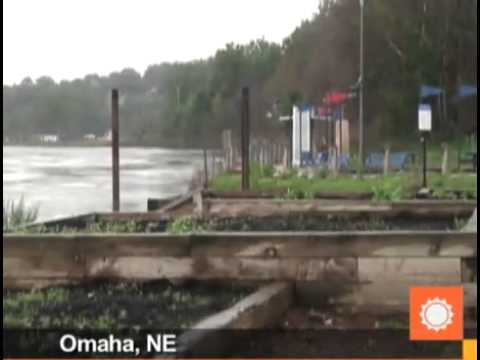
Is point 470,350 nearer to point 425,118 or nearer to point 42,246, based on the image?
point 425,118

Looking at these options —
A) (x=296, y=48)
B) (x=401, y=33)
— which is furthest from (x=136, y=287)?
(x=401, y=33)

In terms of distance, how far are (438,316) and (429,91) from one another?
117 centimetres

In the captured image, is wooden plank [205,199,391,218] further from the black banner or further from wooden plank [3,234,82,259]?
the black banner

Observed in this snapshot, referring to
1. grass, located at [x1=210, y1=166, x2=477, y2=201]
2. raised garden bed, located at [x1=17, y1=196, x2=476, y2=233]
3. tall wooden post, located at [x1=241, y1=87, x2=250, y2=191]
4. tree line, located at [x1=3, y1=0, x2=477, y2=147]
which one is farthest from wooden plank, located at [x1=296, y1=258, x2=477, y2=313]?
grass, located at [x1=210, y1=166, x2=477, y2=201]

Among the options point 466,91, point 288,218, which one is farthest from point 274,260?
point 288,218

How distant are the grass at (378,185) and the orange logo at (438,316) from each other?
10.8 ft

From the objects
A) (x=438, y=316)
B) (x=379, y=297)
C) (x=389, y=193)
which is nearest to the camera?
(x=438, y=316)

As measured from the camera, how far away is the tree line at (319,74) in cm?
280

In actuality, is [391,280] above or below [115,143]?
below

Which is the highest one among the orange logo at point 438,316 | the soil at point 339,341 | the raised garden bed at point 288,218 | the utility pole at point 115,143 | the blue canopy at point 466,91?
the blue canopy at point 466,91

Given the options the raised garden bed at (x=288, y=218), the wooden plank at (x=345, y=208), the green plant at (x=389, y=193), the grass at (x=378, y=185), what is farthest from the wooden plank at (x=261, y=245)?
the green plant at (x=389, y=193)

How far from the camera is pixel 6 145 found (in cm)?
262

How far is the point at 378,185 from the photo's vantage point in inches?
326

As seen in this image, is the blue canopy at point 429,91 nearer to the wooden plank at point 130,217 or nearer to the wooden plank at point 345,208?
the wooden plank at point 345,208
